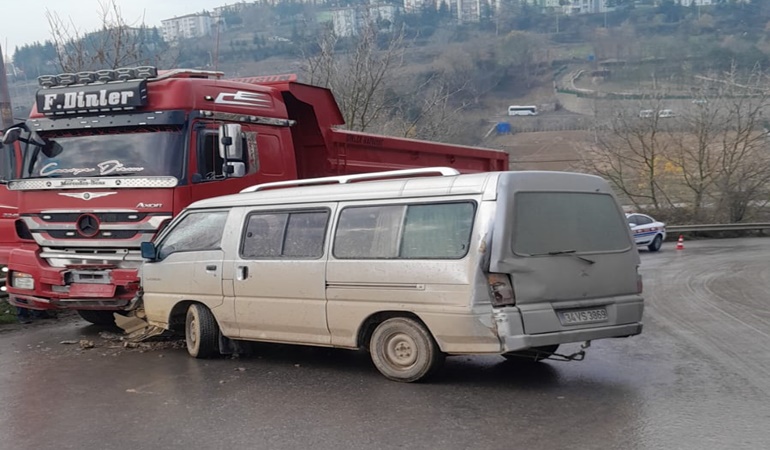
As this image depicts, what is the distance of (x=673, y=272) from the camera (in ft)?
59.1

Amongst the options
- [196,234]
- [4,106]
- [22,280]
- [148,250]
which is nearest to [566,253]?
[196,234]

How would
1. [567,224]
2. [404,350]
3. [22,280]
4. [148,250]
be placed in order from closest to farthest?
[567,224] < [404,350] < [148,250] < [22,280]

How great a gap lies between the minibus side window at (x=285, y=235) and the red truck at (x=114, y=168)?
5.40 feet

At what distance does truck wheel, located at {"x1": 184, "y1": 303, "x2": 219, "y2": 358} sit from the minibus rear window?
139 inches

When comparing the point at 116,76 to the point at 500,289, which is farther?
the point at 116,76

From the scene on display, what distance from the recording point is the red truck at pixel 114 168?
9508 millimetres

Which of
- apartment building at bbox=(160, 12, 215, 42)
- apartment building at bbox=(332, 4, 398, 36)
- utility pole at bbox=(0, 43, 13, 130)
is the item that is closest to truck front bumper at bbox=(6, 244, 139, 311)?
utility pole at bbox=(0, 43, 13, 130)

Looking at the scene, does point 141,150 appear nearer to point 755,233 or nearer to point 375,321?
point 375,321

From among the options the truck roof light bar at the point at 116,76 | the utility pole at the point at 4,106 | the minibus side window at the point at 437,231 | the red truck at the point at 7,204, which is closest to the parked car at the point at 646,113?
the utility pole at the point at 4,106

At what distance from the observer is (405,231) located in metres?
7.05

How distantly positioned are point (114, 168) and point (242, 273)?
258cm

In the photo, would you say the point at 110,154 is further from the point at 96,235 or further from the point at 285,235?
the point at 285,235

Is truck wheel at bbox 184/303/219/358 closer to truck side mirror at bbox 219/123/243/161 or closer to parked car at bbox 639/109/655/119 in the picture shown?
truck side mirror at bbox 219/123/243/161

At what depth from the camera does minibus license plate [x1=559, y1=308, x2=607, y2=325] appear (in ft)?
22.2
